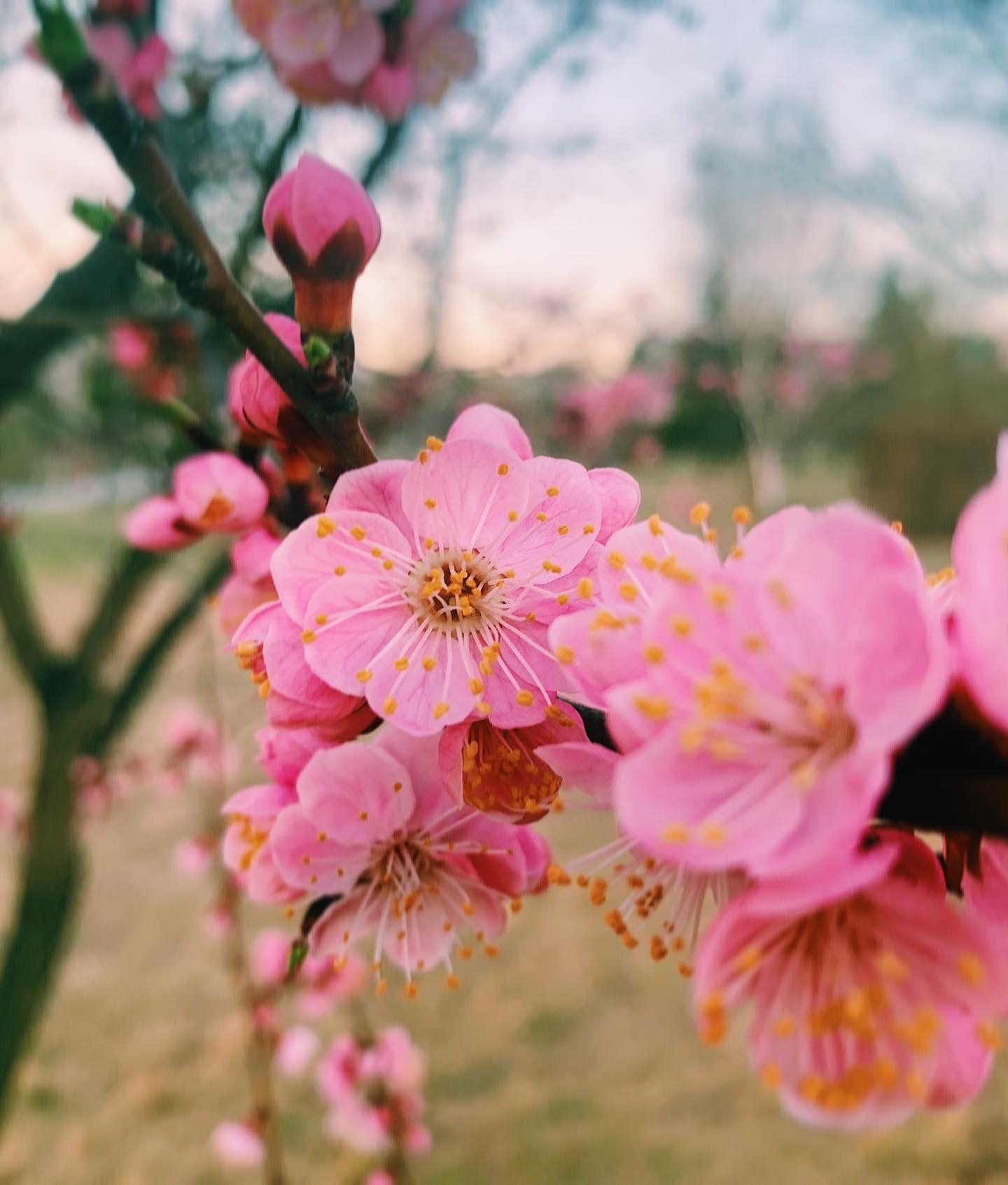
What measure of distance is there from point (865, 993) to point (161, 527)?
636mm

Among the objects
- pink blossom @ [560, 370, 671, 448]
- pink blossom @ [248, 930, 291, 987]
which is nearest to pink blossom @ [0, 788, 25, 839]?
pink blossom @ [248, 930, 291, 987]

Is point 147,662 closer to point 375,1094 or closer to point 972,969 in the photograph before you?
point 375,1094

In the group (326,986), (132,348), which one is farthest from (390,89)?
(326,986)

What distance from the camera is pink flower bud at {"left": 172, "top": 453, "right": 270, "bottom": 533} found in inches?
27.0

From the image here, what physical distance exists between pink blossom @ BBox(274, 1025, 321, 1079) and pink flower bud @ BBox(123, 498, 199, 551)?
7.97 ft

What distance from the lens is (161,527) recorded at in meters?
0.76

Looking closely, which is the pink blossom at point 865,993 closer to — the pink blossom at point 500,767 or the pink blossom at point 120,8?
the pink blossom at point 500,767

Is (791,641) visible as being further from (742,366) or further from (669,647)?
(742,366)

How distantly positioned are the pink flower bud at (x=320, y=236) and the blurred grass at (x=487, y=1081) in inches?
62.1

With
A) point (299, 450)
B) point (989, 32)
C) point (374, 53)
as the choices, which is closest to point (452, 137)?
point (374, 53)

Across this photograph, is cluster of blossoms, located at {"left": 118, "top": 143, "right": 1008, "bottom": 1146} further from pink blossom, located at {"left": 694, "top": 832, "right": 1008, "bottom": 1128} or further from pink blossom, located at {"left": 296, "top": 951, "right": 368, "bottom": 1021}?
pink blossom, located at {"left": 296, "top": 951, "right": 368, "bottom": 1021}

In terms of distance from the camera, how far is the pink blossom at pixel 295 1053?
2.70m

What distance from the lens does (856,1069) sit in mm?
426

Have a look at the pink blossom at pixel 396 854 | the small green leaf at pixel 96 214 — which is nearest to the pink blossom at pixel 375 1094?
the pink blossom at pixel 396 854
